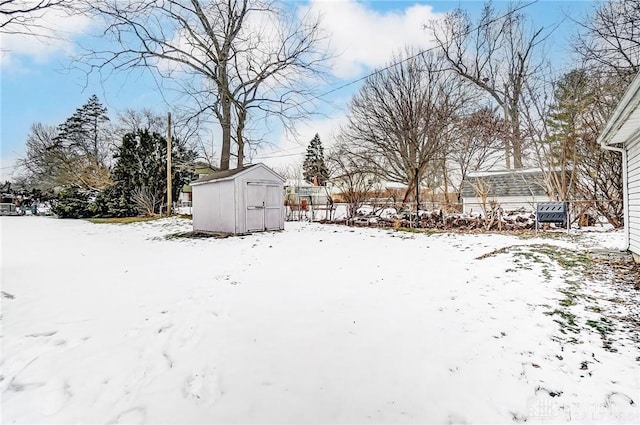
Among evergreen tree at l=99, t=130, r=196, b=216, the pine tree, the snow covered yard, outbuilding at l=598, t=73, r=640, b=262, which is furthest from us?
the pine tree

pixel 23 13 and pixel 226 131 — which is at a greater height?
pixel 226 131

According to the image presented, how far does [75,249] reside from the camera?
799 centimetres

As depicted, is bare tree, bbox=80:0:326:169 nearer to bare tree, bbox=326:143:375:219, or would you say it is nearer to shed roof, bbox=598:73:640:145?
bare tree, bbox=326:143:375:219

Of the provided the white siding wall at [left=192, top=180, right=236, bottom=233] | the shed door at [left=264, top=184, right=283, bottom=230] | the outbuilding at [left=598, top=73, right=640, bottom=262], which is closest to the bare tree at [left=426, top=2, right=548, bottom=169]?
the outbuilding at [left=598, top=73, right=640, bottom=262]

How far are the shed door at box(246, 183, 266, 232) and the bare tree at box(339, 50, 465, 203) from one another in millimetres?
7300

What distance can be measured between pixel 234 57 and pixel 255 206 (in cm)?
694

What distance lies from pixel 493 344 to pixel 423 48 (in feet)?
50.5

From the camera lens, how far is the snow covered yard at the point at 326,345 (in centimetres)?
188

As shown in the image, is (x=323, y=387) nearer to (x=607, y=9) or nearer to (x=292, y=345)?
(x=292, y=345)

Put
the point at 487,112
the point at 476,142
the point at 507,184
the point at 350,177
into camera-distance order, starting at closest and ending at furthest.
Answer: the point at 487,112 < the point at 350,177 < the point at 476,142 < the point at 507,184

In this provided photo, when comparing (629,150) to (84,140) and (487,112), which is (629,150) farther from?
(84,140)

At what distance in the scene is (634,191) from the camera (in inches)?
218

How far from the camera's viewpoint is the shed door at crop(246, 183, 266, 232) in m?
9.88

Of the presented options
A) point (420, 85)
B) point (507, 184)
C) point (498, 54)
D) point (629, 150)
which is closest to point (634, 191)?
point (629, 150)
